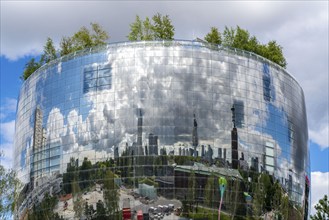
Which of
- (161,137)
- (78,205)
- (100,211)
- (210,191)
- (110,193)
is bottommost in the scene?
(100,211)

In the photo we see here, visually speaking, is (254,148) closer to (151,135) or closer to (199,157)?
(199,157)

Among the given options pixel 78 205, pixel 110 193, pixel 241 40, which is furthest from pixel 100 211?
pixel 241 40

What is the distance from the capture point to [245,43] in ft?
158

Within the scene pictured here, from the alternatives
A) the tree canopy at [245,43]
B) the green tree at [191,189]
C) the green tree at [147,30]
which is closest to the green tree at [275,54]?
the tree canopy at [245,43]

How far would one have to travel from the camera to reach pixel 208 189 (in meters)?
38.1

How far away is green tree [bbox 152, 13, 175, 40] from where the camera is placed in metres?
44.9

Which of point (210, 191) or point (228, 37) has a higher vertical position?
point (228, 37)

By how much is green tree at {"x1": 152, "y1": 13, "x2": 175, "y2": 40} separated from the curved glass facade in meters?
4.01

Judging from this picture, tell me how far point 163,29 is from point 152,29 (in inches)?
35.9

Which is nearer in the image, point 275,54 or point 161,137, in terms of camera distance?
point 161,137

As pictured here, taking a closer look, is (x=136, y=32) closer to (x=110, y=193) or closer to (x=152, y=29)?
(x=152, y=29)

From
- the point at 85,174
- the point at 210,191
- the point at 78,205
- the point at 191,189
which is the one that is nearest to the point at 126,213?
the point at 78,205

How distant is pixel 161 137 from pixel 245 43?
14.3 metres

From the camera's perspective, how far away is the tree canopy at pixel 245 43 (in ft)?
154
